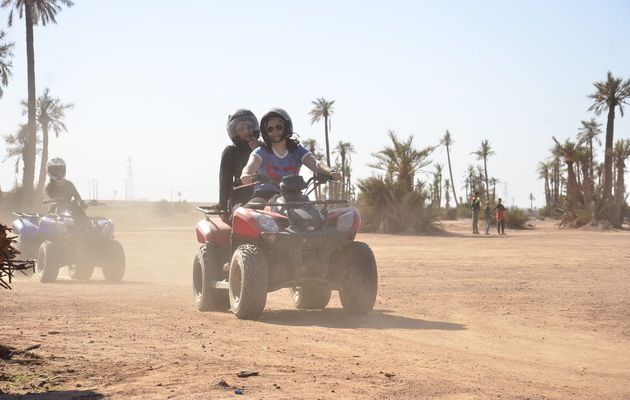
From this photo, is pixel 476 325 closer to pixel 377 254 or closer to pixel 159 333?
pixel 159 333

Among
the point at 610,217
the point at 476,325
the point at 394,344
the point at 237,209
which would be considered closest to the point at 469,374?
the point at 394,344

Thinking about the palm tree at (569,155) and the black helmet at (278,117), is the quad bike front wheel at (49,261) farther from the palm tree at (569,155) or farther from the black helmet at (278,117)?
the palm tree at (569,155)

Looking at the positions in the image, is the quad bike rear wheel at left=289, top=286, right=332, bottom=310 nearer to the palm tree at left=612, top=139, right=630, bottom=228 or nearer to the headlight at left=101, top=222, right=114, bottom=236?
the headlight at left=101, top=222, right=114, bottom=236

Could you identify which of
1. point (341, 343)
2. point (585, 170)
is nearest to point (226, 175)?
point (341, 343)

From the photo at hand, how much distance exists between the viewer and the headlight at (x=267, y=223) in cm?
893

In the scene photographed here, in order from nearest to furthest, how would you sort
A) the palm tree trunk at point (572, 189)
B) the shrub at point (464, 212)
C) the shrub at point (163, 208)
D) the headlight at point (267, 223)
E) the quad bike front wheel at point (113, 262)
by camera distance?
the headlight at point (267, 223), the quad bike front wheel at point (113, 262), the palm tree trunk at point (572, 189), the shrub at point (464, 212), the shrub at point (163, 208)

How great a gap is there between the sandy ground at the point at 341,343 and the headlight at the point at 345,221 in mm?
1047

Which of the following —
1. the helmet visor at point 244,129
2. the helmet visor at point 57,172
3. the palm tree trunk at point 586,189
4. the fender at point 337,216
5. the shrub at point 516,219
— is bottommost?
the fender at point 337,216

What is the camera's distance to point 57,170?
16.0 meters

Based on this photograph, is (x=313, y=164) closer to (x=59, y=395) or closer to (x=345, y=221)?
(x=345, y=221)

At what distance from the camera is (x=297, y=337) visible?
7793 mm

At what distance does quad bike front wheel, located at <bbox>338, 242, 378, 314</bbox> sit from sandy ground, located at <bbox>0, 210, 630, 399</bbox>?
9.4 inches

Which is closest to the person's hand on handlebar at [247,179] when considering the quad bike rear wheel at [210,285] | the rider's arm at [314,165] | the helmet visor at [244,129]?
the rider's arm at [314,165]

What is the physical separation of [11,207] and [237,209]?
4669cm
